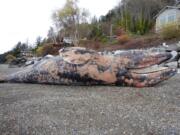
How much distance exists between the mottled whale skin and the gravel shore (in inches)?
Result: 27.2

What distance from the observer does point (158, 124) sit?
2793mm

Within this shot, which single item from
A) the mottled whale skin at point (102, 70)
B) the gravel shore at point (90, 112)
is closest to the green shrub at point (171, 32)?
the mottled whale skin at point (102, 70)

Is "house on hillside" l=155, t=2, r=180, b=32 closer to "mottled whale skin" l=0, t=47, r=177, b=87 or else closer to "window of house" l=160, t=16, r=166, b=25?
"window of house" l=160, t=16, r=166, b=25

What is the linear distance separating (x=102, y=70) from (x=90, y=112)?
7.46ft

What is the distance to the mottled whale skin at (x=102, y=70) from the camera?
17.5 feet

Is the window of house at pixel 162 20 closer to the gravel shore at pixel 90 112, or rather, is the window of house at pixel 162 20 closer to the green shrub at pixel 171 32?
the green shrub at pixel 171 32

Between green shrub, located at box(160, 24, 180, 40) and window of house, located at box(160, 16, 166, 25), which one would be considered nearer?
green shrub, located at box(160, 24, 180, 40)

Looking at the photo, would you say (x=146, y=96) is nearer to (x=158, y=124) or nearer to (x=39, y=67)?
(x=158, y=124)

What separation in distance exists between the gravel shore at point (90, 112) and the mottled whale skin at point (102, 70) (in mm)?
691

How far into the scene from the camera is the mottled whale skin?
534 centimetres

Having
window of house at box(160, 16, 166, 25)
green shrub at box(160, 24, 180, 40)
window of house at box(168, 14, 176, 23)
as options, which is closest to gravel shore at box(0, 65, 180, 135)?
green shrub at box(160, 24, 180, 40)

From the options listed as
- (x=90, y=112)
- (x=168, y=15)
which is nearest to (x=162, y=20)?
(x=168, y=15)

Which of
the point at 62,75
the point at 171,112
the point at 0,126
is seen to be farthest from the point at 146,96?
the point at 0,126

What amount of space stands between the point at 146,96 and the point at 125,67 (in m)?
1.23
